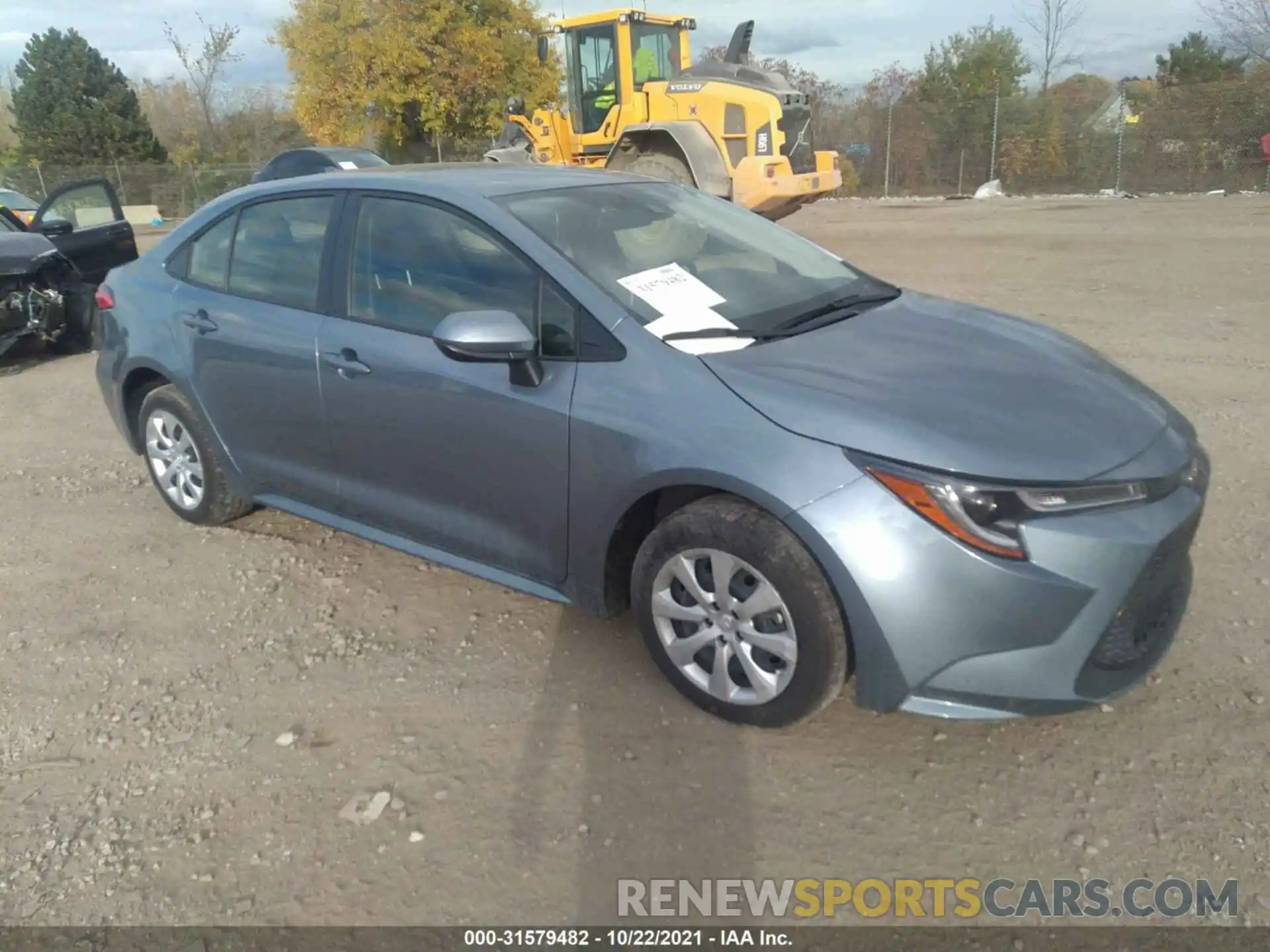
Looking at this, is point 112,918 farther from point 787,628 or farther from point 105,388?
point 105,388

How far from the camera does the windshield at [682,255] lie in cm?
334

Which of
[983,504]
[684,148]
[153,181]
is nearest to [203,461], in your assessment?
[983,504]

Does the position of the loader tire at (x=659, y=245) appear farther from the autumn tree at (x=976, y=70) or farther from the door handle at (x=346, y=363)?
the autumn tree at (x=976, y=70)

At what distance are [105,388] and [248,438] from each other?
4.06ft

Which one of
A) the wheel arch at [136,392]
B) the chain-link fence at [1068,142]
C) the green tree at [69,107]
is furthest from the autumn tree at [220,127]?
the wheel arch at [136,392]

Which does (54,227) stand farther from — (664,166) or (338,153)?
(664,166)

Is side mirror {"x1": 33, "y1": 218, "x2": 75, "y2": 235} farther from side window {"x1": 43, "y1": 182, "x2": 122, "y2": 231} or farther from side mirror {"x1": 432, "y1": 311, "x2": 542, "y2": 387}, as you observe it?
side mirror {"x1": 432, "y1": 311, "x2": 542, "y2": 387}

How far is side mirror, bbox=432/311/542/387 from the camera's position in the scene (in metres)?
3.08

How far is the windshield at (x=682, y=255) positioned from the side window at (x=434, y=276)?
16 centimetres

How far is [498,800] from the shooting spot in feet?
9.35

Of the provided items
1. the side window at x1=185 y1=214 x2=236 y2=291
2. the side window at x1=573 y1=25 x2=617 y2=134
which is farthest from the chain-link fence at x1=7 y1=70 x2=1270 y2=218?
the side window at x1=185 y1=214 x2=236 y2=291

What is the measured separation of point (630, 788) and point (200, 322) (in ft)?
9.38

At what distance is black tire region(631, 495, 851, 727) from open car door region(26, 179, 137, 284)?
838cm

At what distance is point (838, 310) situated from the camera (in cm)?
360
